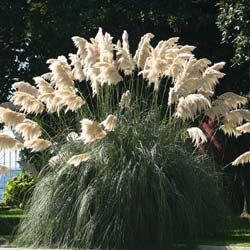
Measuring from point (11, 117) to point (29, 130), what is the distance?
1.39ft

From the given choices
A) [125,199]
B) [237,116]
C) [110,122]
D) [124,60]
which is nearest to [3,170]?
[110,122]

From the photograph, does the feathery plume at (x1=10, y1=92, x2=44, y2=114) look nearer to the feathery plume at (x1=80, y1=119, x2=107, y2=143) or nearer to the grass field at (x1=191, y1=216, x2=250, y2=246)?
the feathery plume at (x1=80, y1=119, x2=107, y2=143)

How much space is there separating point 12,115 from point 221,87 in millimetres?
7025

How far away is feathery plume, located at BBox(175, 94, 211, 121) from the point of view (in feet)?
31.3

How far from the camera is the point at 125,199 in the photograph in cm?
904

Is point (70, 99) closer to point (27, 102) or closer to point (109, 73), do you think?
point (109, 73)

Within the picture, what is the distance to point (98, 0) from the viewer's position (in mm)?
15375

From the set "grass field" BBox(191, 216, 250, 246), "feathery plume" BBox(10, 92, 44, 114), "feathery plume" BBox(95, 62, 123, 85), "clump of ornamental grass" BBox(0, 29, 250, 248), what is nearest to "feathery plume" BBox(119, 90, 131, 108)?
"clump of ornamental grass" BBox(0, 29, 250, 248)

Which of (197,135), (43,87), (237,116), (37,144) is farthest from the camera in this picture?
(43,87)

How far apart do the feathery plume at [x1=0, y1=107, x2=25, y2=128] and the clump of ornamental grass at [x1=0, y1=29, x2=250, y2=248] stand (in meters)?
→ 0.02

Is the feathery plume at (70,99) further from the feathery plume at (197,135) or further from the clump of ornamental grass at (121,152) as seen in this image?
the feathery plume at (197,135)

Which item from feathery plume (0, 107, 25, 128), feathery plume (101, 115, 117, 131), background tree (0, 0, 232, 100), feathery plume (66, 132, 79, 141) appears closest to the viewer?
feathery plume (101, 115, 117, 131)

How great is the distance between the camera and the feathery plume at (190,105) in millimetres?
9547

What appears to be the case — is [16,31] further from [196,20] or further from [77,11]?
[196,20]
